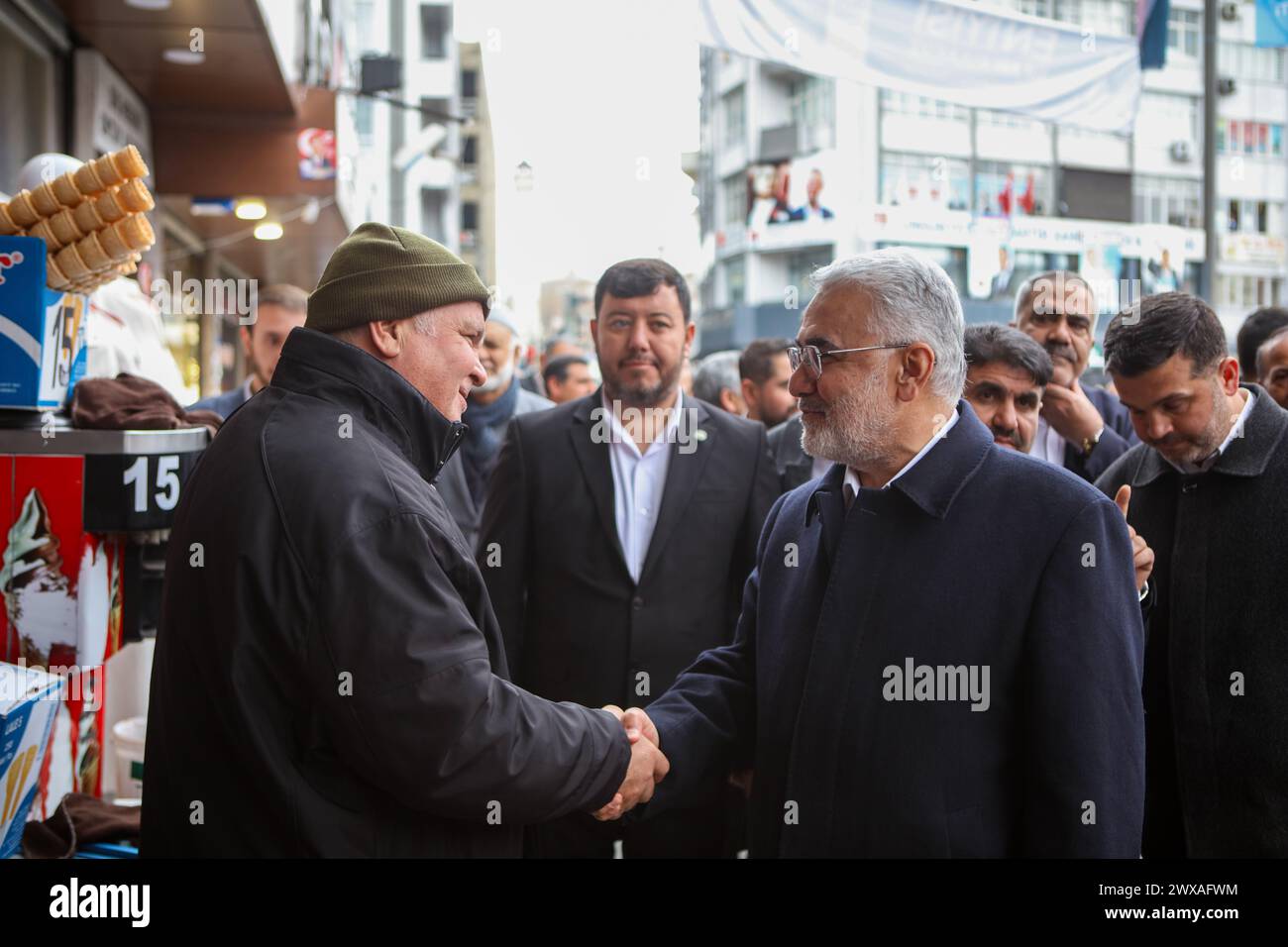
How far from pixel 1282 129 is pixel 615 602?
179 ft

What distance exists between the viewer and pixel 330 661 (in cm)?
219

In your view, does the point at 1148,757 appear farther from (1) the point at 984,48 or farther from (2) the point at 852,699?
(1) the point at 984,48

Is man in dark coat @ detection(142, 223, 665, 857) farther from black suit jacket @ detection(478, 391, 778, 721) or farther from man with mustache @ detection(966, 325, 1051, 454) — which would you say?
man with mustache @ detection(966, 325, 1051, 454)

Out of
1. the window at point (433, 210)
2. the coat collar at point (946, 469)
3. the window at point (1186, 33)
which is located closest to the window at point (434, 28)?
the window at point (433, 210)

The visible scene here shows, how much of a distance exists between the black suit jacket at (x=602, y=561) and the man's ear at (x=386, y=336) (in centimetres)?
165

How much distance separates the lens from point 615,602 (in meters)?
4.04

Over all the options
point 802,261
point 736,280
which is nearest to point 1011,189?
point 802,261

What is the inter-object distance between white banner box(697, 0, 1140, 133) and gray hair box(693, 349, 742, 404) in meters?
2.52

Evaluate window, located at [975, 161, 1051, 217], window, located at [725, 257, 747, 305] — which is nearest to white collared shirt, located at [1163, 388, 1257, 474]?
window, located at [975, 161, 1051, 217]

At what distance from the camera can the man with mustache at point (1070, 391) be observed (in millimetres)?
4477

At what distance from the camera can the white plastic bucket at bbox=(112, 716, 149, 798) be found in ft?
13.9

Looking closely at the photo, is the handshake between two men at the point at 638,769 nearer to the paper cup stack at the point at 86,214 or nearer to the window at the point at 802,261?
the paper cup stack at the point at 86,214

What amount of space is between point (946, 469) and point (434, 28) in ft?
173
